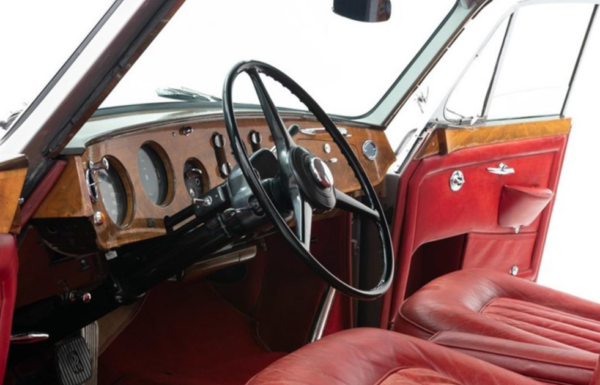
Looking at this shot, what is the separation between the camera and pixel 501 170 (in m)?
3.03

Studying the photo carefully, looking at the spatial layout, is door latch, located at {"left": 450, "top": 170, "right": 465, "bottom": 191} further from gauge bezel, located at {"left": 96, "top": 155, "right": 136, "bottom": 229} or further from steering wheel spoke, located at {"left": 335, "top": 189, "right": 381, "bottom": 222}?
gauge bezel, located at {"left": 96, "top": 155, "right": 136, "bottom": 229}

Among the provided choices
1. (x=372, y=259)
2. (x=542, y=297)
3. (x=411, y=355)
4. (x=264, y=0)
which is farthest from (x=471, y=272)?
(x=264, y=0)

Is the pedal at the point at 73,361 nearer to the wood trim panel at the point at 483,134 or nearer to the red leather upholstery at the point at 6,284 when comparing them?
the red leather upholstery at the point at 6,284

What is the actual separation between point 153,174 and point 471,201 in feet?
4.78

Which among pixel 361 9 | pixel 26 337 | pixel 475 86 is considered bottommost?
Result: pixel 26 337

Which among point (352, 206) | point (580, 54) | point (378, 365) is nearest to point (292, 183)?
point (352, 206)

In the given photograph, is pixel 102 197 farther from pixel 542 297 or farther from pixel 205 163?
pixel 542 297

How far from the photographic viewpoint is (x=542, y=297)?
219 centimetres

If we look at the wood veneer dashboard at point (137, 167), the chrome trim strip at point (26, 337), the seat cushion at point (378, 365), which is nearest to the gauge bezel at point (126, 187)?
the wood veneer dashboard at point (137, 167)

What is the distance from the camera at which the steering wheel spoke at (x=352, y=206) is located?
176cm

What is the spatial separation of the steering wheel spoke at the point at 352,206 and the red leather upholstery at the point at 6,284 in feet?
2.31

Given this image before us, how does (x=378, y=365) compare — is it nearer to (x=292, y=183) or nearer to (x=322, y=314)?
(x=292, y=183)

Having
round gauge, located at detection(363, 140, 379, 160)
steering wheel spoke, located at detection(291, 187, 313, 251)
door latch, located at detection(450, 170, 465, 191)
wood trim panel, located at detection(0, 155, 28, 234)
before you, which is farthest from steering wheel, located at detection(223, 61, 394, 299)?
door latch, located at detection(450, 170, 465, 191)

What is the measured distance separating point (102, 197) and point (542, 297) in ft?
4.08
